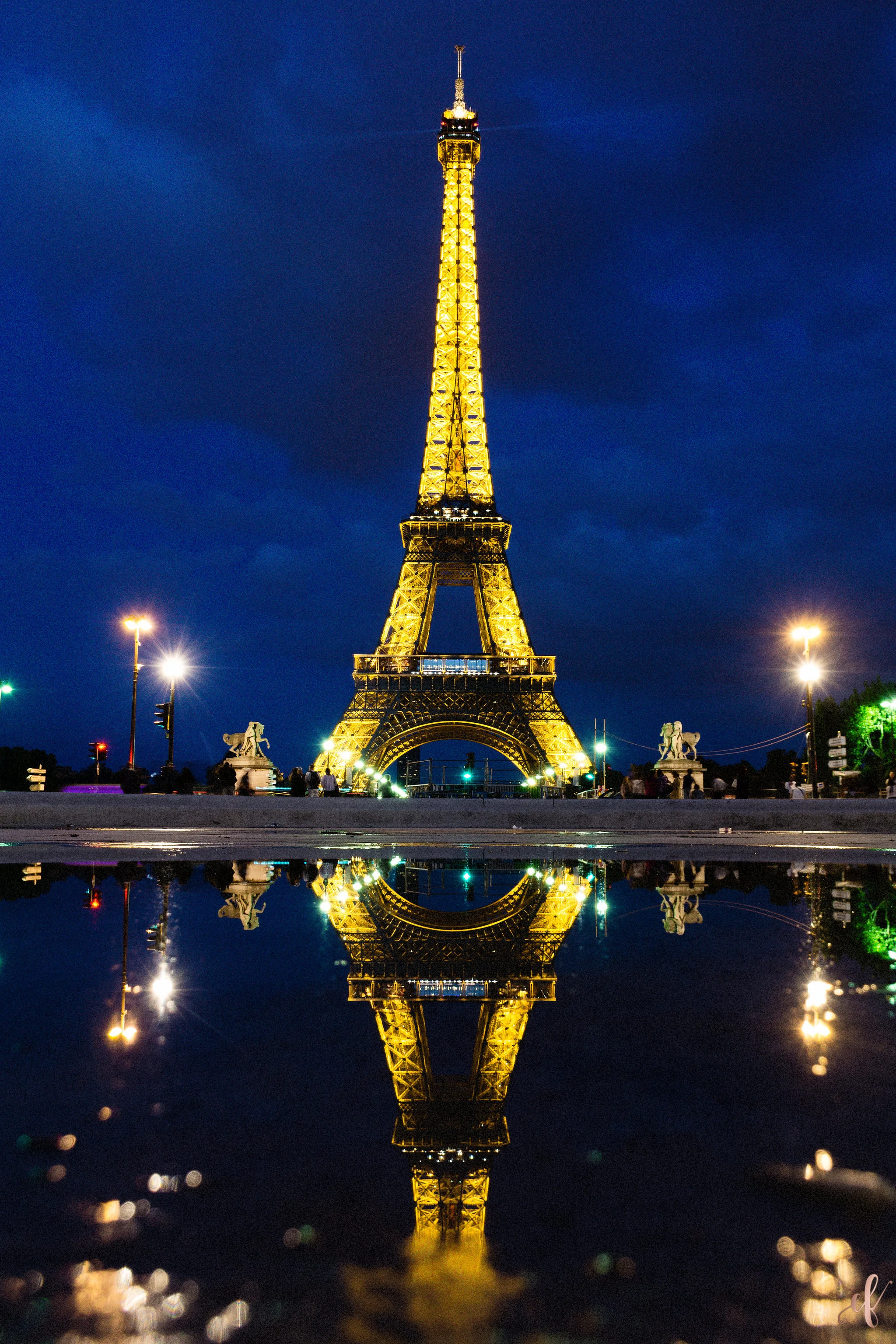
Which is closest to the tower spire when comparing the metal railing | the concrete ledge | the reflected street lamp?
the metal railing

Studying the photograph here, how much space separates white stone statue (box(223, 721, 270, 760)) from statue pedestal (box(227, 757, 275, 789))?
0.50 ft

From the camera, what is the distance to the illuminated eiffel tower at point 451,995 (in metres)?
1.92

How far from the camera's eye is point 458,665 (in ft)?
158

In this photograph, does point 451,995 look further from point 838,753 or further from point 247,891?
point 838,753

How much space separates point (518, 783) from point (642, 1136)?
3844cm

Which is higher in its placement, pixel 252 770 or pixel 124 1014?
pixel 252 770

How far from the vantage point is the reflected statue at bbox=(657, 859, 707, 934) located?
6172mm

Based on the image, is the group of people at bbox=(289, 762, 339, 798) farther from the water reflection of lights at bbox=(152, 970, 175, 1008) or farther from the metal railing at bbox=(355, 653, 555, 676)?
the water reflection of lights at bbox=(152, 970, 175, 1008)

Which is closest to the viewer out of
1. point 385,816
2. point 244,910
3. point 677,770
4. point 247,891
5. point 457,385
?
point 244,910

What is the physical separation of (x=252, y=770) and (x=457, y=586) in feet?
118

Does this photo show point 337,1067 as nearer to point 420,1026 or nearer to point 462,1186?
point 420,1026

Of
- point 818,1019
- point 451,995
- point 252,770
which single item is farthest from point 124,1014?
point 252,770

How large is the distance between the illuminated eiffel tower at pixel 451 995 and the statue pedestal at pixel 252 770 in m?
18.6
